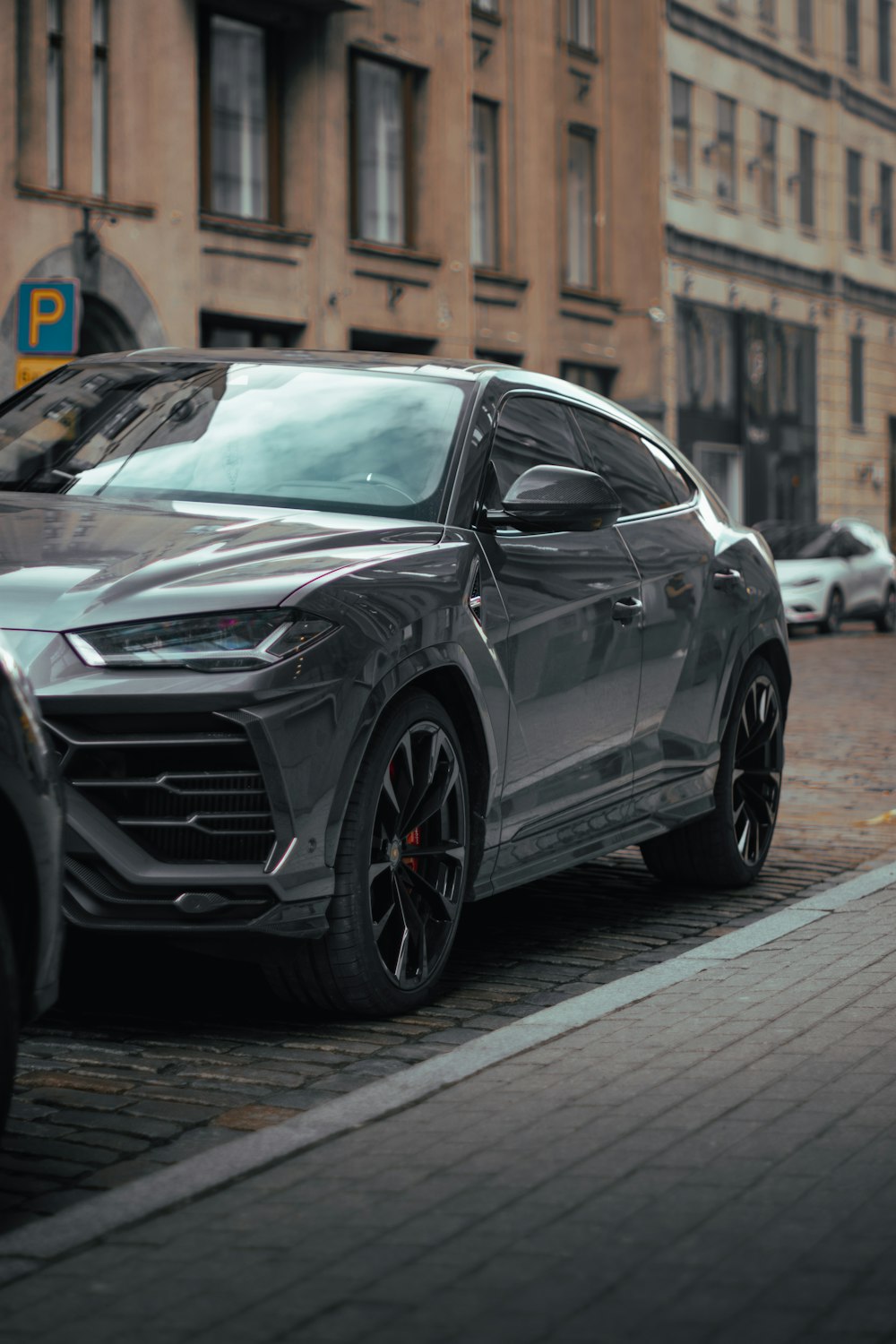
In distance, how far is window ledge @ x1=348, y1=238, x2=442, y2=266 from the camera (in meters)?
28.8

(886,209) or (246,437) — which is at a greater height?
(886,209)

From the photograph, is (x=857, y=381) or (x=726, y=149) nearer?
(x=726, y=149)

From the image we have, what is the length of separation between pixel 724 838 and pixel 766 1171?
3677mm

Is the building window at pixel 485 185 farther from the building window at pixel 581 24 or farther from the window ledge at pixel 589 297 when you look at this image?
the building window at pixel 581 24

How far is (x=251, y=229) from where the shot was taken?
2650 cm

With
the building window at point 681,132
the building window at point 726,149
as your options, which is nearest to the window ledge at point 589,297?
the building window at point 681,132

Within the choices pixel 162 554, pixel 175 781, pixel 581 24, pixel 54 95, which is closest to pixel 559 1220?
pixel 175 781

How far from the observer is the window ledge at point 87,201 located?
22812 millimetres

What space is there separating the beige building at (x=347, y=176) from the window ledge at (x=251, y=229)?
3 cm

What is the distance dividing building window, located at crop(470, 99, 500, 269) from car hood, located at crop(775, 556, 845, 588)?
7034 millimetres

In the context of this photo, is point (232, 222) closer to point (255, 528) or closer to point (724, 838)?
point (724, 838)

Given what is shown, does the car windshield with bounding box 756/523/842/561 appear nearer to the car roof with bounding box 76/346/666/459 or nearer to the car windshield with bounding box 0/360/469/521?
the car roof with bounding box 76/346/666/459

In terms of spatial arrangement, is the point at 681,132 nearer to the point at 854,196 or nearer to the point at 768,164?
the point at 768,164

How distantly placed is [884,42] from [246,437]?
154ft
